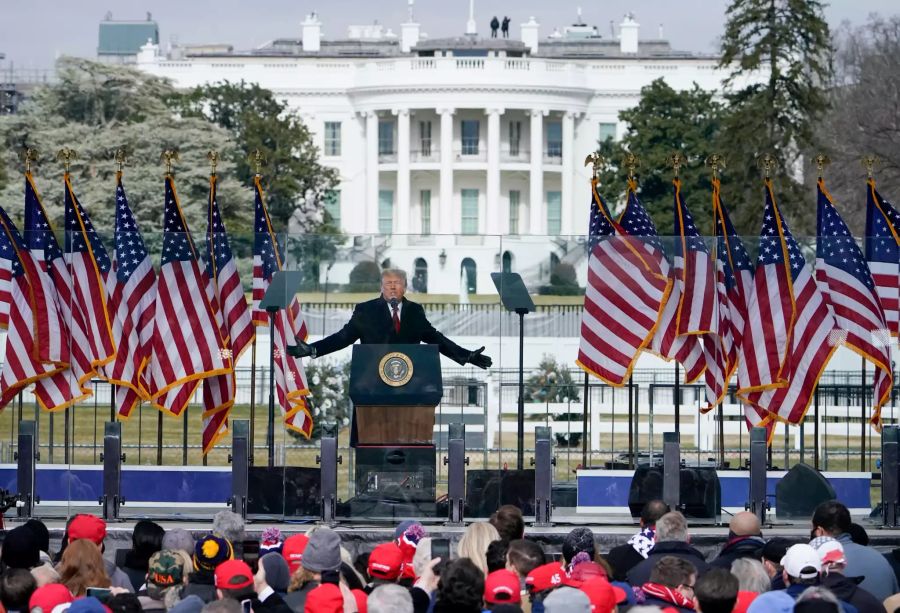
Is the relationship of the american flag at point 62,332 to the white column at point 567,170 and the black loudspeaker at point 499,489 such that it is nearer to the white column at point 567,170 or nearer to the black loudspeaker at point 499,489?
the black loudspeaker at point 499,489

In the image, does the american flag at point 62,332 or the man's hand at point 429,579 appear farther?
the american flag at point 62,332

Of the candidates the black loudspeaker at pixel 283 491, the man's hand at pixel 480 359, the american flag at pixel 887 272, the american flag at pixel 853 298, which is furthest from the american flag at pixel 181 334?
the american flag at pixel 887 272

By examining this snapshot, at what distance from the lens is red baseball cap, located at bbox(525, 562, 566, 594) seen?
38.5ft

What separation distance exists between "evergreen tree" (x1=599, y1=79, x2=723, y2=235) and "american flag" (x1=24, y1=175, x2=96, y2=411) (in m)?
52.8

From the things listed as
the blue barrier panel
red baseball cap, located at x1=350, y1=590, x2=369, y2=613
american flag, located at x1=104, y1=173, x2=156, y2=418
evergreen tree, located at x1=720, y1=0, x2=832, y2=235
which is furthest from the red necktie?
evergreen tree, located at x1=720, y1=0, x2=832, y2=235

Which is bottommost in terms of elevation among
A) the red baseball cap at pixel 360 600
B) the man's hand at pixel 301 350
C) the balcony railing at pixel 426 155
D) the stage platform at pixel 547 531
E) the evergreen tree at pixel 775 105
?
the stage platform at pixel 547 531

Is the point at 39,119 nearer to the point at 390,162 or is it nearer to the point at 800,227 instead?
the point at 800,227

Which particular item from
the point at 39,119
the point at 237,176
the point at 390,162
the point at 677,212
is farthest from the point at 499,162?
the point at 677,212

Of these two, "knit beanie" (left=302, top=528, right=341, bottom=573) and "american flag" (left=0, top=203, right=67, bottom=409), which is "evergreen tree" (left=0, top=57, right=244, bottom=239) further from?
"knit beanie" (left=302, top=528, right=341, bottom=573)

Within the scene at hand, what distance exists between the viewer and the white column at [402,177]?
101 metres

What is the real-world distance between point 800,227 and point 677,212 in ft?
105

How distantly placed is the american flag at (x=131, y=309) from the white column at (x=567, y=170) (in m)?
81.4

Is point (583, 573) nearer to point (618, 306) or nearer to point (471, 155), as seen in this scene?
point (618, 306)

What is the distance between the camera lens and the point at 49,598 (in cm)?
1131
